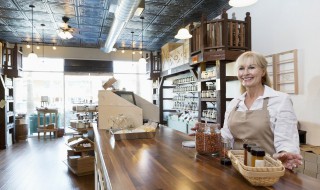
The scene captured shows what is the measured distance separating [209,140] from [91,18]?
18.8ft

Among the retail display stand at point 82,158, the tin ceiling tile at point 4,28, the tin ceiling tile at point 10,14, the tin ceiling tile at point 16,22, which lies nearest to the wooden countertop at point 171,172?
the retail display stand at point 82,158

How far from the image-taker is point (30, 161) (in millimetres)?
5309

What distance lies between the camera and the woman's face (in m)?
1.68

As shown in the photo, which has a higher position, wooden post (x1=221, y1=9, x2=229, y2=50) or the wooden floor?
wooden post (x1=221, y1=9, x2=229, y2=50)

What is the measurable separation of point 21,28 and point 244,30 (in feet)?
20.6

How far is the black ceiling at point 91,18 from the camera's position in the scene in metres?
5.39

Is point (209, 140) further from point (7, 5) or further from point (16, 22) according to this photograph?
point (16, 22)

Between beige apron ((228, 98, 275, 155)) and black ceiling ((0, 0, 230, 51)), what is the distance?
4220 mm

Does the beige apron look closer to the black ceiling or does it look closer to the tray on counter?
the tray on counter

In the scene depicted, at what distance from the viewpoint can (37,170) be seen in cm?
459

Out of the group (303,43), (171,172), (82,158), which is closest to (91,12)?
(82,158)

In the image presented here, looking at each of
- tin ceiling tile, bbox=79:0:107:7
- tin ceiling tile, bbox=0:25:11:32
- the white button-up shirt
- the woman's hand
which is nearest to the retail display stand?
tin ceiling tile, bbox=79:0:107:7

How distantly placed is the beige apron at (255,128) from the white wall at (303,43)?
93.6 inches

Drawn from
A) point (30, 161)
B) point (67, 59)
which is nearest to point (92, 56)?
point (67, 59)
